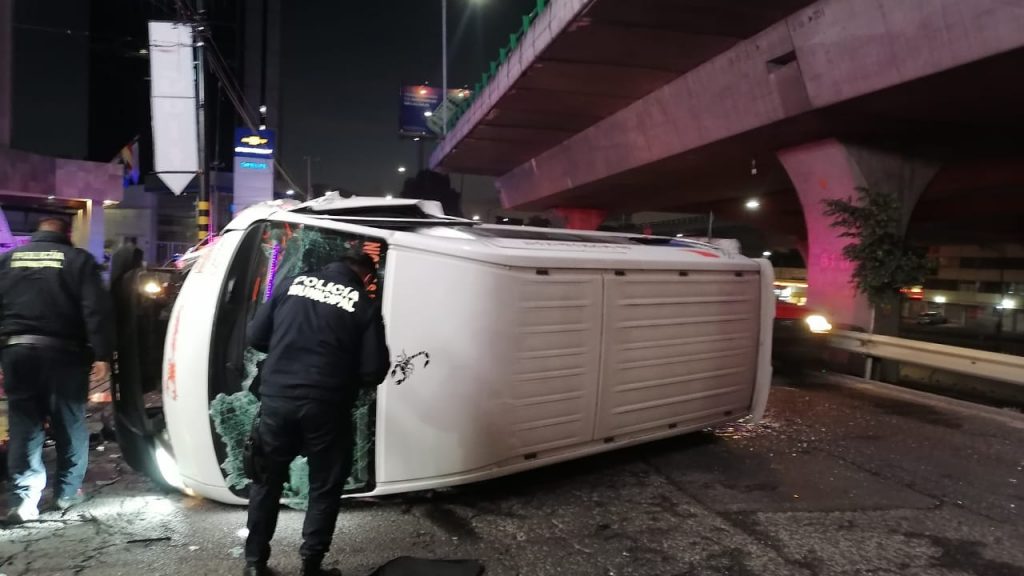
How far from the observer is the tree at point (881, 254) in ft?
33.1

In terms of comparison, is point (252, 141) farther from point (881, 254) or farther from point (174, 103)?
point (881, 254)

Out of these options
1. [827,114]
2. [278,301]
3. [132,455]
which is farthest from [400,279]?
[827,114]

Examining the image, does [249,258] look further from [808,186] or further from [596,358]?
[808,186]

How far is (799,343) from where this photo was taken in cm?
880

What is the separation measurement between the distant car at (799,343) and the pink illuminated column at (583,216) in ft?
67.8

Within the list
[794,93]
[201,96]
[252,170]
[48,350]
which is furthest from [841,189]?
[252,170]

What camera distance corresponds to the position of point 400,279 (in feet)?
11.1

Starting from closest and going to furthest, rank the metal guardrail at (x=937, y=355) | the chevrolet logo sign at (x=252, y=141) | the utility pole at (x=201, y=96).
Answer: the metal guardrail at (x=937, y=355), the utility pole at (x=201, y=96), the chevrolet logo sign at (x=252, y=141)

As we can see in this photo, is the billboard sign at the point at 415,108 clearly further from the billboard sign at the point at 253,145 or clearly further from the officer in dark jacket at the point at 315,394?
the officer in dark jacket at the point at 315,394

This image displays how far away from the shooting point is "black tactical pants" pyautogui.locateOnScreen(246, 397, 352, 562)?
112 inches

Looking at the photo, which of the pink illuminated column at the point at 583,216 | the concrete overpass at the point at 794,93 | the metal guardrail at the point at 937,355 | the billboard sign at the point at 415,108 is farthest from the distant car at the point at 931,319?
the billboard sign at the point at 415,108

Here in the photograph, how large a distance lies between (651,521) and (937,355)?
223 inches

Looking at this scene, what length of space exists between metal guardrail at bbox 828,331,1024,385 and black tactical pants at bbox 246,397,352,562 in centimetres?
710

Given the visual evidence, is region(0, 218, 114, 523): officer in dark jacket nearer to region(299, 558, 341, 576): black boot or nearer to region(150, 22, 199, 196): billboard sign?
region(299, 558, 341, 576): black boot
